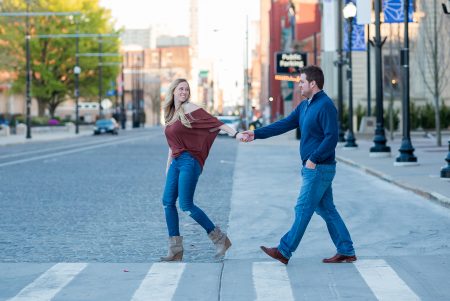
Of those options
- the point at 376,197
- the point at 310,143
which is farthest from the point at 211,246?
the point at 376,197

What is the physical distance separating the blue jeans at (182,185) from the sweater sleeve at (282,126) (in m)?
0.76

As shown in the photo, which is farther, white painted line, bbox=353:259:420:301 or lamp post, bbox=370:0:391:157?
lamp post, bbox=370:0:391:157

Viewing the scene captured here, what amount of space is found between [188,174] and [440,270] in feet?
8.81

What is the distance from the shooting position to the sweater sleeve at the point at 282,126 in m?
10.2

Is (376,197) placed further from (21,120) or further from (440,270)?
(21,120)

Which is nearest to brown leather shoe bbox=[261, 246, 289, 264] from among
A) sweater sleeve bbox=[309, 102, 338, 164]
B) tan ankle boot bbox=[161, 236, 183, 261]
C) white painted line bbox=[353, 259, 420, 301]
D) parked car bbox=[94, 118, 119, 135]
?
white painted line bbox=[353, 259, 420, 301]

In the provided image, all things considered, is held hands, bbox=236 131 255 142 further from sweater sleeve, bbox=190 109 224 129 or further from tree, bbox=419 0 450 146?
tree, bbox=419 0 450 146

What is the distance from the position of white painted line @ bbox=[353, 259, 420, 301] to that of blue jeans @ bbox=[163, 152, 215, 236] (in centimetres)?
179

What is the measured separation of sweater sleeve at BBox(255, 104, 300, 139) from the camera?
10.2m

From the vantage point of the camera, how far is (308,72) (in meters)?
9.77

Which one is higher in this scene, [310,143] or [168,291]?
[310,143]

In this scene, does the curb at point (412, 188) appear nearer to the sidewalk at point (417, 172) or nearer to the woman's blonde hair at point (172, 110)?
the sidewalk at point (417, 172)

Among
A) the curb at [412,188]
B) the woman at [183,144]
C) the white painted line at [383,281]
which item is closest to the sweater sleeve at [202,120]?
the woman at [183,144]

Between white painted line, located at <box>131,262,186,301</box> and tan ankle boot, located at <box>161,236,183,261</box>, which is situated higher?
tan ankle boot, located at <box>161,236,183,261</box>
